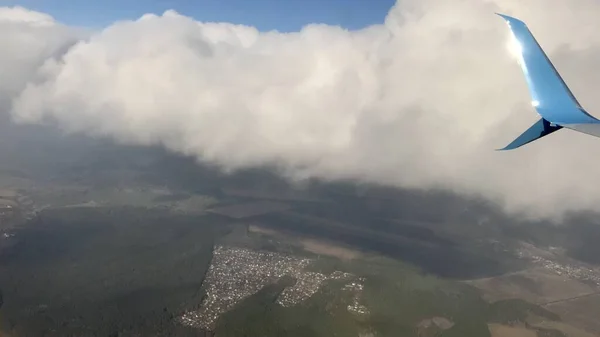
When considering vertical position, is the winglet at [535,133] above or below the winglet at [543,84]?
below

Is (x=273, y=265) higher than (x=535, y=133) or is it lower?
lower

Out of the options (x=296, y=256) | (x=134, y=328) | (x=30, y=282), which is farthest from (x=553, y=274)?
(x=30, y=282)

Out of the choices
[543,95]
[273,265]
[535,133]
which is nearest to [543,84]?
[543,95]

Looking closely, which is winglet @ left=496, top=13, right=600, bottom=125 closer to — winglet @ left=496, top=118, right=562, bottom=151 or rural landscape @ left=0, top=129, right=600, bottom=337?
winglet @ left=496, top=118, right=562, bottom=151

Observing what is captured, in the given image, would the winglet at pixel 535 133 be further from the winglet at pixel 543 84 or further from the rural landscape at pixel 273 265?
the rural landscape at pixel 273 265

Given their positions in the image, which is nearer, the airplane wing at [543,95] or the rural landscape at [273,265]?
the airplane wing at [543,95]

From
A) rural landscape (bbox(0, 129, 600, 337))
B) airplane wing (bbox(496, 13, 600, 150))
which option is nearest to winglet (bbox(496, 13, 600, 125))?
airplane wing (bbox(496, 13, 600, 150))

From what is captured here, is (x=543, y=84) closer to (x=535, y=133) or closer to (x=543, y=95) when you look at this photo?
(x=543, y=95)

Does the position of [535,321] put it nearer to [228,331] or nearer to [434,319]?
[434,319]

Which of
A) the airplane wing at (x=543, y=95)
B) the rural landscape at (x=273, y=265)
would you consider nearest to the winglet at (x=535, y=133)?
the airplane wing at (x=543, y=95)
